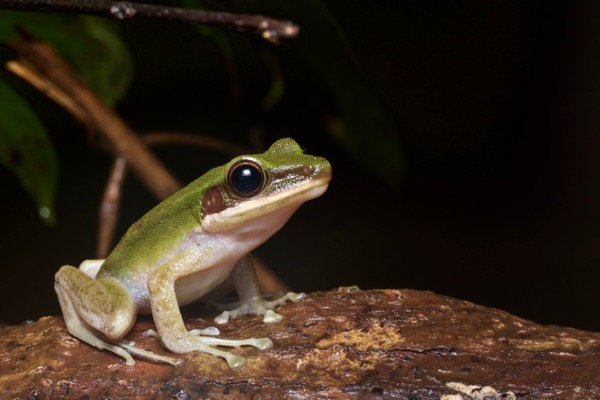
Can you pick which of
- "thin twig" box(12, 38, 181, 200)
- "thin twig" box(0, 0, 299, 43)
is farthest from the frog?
"thin twig" box(12, 38, 181, 200)

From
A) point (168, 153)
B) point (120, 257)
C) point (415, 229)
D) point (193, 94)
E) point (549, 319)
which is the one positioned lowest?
point (549, 319)

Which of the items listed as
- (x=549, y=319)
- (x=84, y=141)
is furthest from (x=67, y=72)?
(x=549, y=319)

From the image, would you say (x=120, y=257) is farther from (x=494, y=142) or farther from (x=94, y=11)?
(x=494, y=142)

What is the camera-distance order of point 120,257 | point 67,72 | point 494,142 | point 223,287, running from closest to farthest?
point 120,257 → point 223,287 → point 67,72 → point 494,142

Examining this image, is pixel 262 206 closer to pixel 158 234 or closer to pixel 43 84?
pixel 158 234

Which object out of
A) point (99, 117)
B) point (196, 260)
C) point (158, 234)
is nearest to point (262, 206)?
point (196, 260)

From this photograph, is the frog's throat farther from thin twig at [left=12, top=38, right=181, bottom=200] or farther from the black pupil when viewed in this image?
thin twig at [left=12, top=38, right=181, bottom=200]
